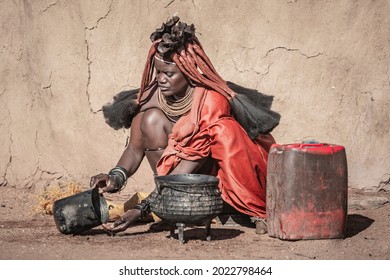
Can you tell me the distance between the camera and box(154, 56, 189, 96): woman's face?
277 inches

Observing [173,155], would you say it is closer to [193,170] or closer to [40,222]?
[193,170]

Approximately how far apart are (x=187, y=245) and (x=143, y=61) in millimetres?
2817

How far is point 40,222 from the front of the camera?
24.9 feet

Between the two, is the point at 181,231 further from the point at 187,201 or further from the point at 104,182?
the point at 104,182

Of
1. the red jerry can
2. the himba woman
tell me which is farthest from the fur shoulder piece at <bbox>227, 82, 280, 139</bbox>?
the red jerry can

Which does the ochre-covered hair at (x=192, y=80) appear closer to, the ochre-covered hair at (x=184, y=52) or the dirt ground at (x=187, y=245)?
the ochre-covered hair at (x=184, y=52)

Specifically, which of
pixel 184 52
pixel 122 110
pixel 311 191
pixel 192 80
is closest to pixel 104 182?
pixel 122 110

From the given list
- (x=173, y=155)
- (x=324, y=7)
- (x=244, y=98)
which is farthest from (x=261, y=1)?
(x=173, y=155)

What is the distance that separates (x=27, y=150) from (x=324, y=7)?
342cm

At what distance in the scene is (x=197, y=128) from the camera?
7.04 m

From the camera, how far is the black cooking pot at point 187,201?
20.9ft

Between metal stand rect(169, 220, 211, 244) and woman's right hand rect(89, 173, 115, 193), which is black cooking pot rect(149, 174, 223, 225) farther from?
woman's right hand rect(89, 173, 115, 193)

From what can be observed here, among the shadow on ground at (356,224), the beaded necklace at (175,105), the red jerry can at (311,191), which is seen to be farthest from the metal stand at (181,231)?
the shadow on ground at (356,224)

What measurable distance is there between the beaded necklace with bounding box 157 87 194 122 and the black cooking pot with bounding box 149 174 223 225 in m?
0.89
